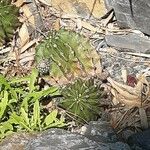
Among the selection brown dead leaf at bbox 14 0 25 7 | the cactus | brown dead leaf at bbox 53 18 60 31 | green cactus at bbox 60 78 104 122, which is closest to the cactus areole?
the cactus

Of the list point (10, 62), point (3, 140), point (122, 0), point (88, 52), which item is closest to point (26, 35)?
point (10, 62)

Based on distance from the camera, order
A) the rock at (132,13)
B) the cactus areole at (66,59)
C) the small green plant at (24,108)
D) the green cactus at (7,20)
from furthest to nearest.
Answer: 1. the green cactus at (7,20)
2. the cactus areole at (66,59)
3. the rock at (132,13)
4. the small green plant at (24,108)

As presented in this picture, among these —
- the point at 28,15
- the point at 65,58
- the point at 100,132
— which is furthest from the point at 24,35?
the point at 100,132

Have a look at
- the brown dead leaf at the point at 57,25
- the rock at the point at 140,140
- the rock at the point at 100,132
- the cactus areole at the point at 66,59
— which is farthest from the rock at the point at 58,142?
the brown dead leaf at the point at 57,25

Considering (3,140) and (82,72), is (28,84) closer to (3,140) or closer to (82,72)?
(82,72)

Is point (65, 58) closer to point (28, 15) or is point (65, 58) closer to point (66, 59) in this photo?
point (66, 59)

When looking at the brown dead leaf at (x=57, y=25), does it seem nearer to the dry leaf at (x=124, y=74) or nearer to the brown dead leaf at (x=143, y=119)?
the dry leaf at (x=124, y=74)

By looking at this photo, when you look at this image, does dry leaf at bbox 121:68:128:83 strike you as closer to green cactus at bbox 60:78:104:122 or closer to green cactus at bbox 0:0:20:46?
green cactus at bbox 60:78:104:122
